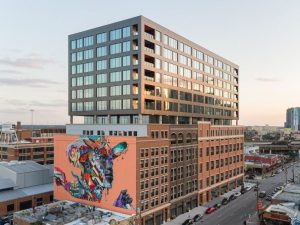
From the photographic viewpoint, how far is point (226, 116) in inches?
4823

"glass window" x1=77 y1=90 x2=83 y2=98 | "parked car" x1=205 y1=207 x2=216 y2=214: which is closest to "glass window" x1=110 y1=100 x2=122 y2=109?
"glass window" x1=77 y1=90 x2=83 y2=98

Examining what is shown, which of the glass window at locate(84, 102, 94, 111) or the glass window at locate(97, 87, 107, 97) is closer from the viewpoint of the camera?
the glass window at locate(97, 87, 107, 97)

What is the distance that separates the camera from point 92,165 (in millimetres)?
76625

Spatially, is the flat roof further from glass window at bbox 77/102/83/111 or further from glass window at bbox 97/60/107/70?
glass window at bbox 97/60/107/70

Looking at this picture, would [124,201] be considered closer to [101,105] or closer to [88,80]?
[101,105]

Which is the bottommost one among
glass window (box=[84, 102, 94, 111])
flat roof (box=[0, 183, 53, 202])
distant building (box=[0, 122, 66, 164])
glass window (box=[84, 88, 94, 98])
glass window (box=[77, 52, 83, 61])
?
flat roof (box=[0, 183, 53, 202])

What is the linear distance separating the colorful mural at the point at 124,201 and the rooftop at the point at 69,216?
191cm

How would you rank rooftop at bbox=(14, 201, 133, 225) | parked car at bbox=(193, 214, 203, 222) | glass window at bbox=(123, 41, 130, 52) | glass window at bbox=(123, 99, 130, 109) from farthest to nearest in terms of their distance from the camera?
glass window at bbox=(123, 99, 130, 109)
parked car at bbox=(193, 214, 203, 222)
glass window at bbox=(123, 41, 130, 52)
rooftop at bbox=(14, 201, 133, 225)

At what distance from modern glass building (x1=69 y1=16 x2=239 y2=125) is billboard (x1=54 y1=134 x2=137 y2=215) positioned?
31.4 feet

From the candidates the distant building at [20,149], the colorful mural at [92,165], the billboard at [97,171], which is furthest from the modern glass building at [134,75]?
the distant building at [20,149]

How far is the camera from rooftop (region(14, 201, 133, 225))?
65.4 m

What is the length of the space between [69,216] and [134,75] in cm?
3484

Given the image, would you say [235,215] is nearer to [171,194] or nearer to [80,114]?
[171,194]

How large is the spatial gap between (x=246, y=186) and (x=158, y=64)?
214 ft
